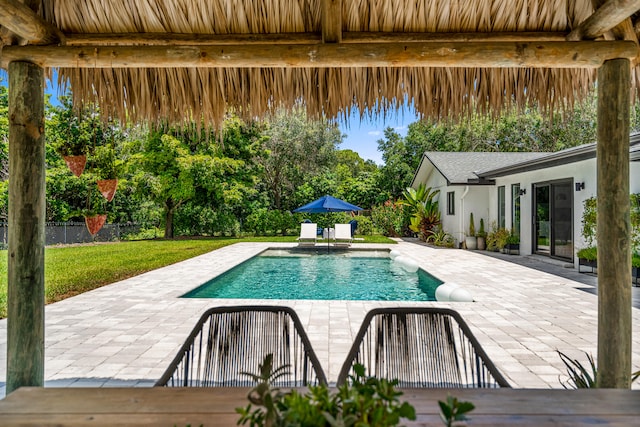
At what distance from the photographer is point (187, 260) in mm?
10930

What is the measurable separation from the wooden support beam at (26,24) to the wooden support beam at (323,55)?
12 centimetres

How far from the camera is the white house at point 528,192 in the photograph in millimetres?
9320

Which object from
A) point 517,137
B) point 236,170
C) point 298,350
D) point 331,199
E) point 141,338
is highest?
point 517,137

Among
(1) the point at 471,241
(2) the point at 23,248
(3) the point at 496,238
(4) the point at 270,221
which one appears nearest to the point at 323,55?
(2) the point at 23,248

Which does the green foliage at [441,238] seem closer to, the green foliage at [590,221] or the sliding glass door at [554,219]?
the sliding glass door at [554,219]

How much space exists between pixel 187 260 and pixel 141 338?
685 cm

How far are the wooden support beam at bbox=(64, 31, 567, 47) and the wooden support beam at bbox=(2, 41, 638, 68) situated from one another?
32cm

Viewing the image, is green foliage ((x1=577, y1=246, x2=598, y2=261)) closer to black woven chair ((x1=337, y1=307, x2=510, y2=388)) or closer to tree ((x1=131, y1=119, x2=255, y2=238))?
black woven chair ((x1=337, y1=307, x2=510, y2=388))

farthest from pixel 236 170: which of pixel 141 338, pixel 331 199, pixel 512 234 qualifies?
pixel 141 338

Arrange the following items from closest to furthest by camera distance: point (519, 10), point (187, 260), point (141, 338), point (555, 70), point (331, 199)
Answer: point (519, 10), point (555, 70), point (141, 338), point (187, 260), point (331, 199)

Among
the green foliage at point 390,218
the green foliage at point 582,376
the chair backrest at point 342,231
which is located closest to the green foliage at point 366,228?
the green foliage at point 390,218

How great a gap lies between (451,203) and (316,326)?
12.7 metres

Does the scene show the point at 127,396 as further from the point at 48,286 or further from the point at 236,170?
the point at 236,170

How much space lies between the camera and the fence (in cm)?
1653
